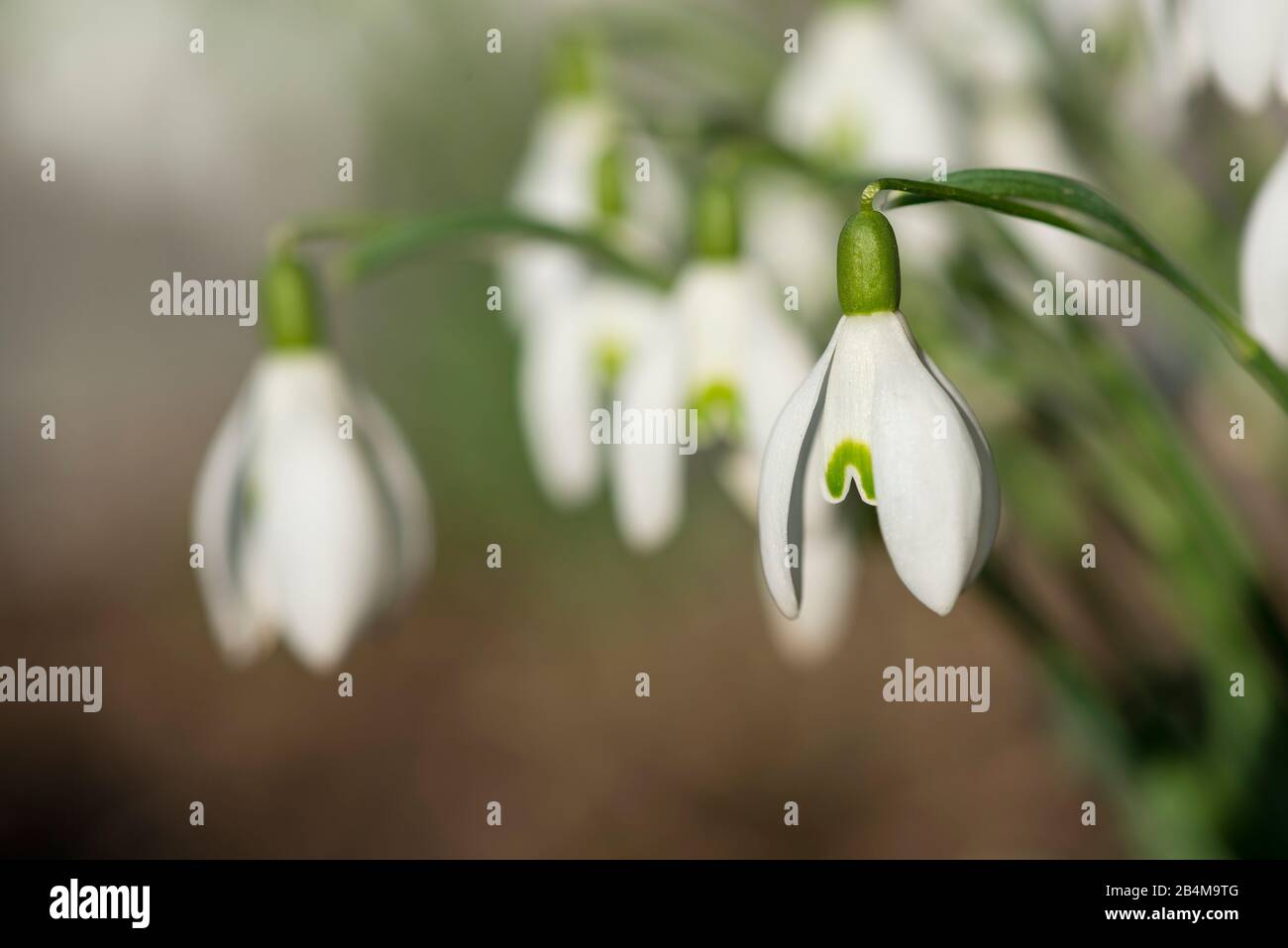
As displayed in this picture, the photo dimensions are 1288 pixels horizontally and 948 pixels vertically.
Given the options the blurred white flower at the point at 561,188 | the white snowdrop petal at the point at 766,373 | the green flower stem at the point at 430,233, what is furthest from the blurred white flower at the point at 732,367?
the blurred white flower at the point at 561,188

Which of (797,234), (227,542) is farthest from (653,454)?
(797,234)

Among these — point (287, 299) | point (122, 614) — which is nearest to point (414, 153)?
point (122, 614)

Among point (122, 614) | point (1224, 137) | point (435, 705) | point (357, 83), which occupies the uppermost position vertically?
point (357, 83)

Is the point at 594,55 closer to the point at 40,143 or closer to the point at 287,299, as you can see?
the point at 287,299

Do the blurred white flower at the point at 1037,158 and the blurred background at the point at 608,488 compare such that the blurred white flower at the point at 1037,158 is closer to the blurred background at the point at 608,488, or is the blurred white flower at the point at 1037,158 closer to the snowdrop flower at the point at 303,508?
the blurred background at the point at 608,488

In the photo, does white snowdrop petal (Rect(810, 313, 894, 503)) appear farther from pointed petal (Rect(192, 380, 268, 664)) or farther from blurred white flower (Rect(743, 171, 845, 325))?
blurred white flower (Rect(743, 171, 845, 325))

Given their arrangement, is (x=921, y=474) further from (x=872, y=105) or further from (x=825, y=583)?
(x=872, y=105)

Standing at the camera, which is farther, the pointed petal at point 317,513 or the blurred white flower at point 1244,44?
the pointed petal at point 317,513
